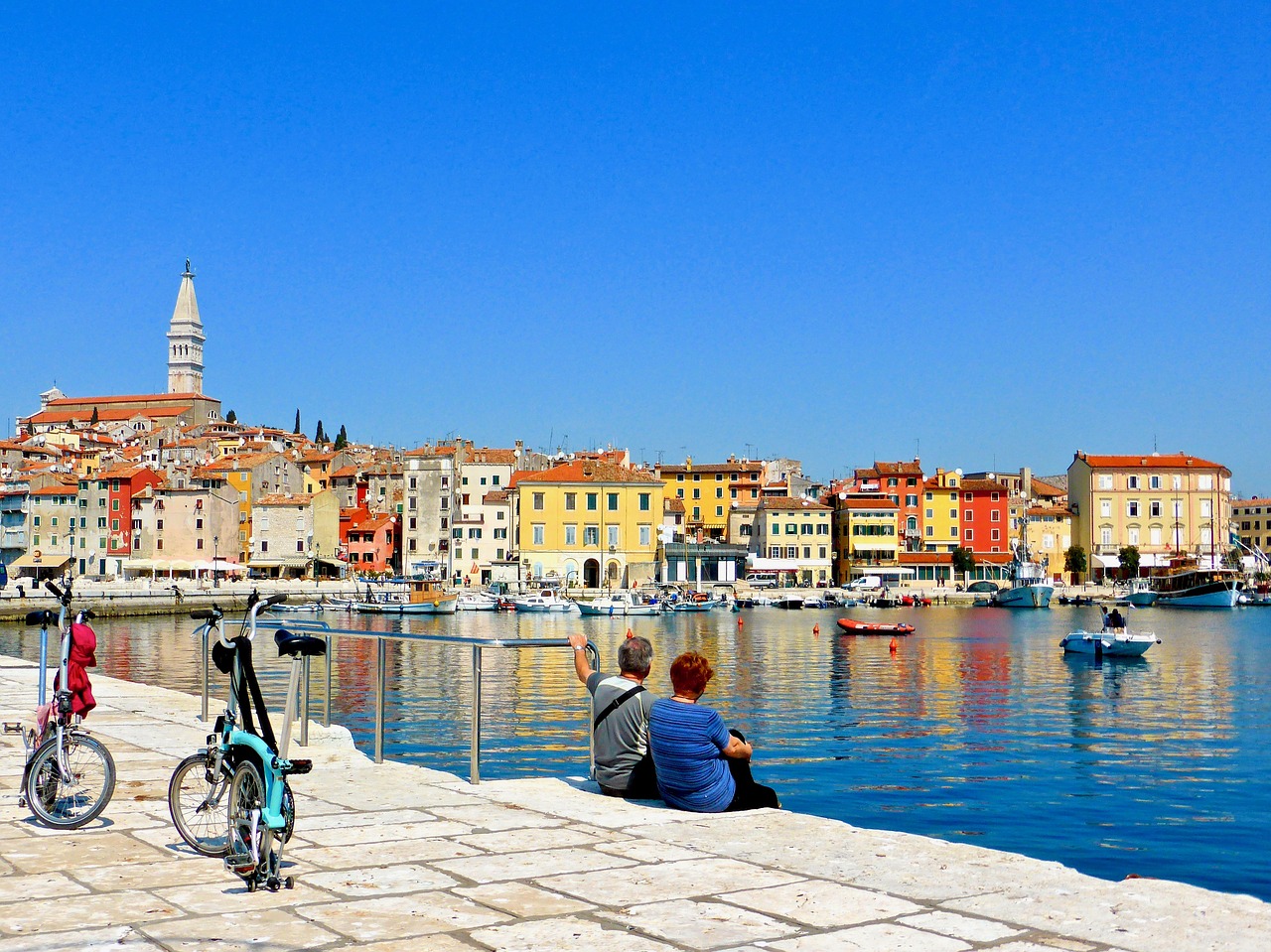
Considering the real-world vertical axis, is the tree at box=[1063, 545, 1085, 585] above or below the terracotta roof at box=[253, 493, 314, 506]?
below

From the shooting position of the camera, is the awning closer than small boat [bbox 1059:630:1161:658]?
No

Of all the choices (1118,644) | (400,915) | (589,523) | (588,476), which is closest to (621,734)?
(400,915)

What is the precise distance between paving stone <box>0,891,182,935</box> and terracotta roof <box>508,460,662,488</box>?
93.2m

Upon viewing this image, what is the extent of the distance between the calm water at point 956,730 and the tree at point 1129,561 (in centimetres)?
5973

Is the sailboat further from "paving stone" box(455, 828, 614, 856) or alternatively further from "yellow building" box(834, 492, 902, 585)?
"paving stone" box(455, 828, 614, 856)

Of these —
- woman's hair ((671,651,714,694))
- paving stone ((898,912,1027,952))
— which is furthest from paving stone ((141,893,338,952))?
woman's hair ((671,651,714,694))

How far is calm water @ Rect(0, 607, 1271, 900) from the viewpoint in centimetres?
1648

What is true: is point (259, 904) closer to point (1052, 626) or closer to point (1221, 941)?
point (1221, 941)

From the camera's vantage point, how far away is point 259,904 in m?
6.00

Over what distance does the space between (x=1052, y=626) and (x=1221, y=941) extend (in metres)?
71.3

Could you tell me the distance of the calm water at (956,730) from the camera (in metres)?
16.5

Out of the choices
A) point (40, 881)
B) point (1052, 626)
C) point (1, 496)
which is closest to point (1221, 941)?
point (40, 881)

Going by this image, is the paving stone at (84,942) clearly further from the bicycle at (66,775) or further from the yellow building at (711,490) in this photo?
the yellow building at (711,490)

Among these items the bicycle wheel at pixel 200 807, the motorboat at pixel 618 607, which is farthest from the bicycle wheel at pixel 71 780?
the motorboat at pixel 618 607
